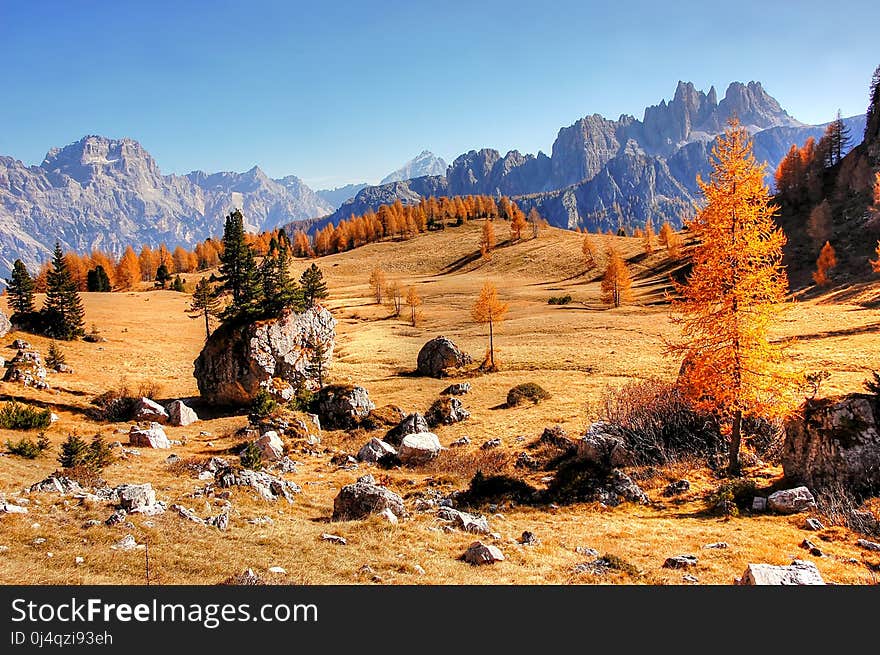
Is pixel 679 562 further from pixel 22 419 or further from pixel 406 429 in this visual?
pixel 22 419

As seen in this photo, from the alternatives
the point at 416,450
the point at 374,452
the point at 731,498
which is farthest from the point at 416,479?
the point at 731,498

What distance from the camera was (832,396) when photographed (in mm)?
16969

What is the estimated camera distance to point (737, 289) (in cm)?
1867

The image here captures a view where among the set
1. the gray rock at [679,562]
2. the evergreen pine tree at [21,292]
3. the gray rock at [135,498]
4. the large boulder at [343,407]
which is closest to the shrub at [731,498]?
the gray rock at [679,562]

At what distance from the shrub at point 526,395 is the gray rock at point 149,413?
2745 centimetres

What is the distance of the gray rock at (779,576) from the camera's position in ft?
30.6

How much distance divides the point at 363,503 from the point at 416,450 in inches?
469

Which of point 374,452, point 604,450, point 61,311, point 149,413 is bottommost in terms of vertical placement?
point 374,452

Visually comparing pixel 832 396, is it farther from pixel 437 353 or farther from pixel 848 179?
pixel 848 179

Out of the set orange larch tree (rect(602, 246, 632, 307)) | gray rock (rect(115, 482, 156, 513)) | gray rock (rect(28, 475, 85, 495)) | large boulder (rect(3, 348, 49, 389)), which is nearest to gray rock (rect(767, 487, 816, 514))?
gray rock (rect(115, 482, 156, 513))

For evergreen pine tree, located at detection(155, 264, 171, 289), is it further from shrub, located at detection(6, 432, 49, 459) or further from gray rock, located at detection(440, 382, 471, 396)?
shrub, located at detection(6, 432, 49, 459)

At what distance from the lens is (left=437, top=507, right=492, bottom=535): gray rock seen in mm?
13961
